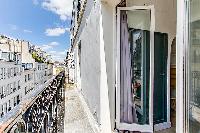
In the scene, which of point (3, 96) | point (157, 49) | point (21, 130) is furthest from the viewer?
point (3, 96)

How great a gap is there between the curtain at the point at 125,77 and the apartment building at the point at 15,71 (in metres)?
18.2

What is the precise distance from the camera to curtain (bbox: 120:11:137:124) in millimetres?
3875

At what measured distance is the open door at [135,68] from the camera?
3.85 metres

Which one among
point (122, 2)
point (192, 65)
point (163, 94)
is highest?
point (122, 2)

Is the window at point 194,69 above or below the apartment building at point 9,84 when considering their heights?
above

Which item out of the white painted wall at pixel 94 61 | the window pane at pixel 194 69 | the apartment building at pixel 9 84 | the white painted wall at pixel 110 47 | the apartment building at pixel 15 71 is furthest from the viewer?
the apartment building at pixel 15 71

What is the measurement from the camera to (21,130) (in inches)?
53.2

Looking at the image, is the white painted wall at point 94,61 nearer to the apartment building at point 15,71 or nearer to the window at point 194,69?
the window at point 194,69

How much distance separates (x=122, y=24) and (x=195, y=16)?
7.63ft

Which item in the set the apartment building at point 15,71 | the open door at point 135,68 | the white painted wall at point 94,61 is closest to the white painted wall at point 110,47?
the open door at point 135,68

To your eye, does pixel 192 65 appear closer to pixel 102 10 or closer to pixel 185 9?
pixel 185 9

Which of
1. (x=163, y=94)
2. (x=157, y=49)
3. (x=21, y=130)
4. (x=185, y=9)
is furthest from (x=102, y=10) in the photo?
(x=21, y=130)

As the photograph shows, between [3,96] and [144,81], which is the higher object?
[144,81]

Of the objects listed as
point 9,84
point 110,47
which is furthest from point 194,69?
point 9,84
